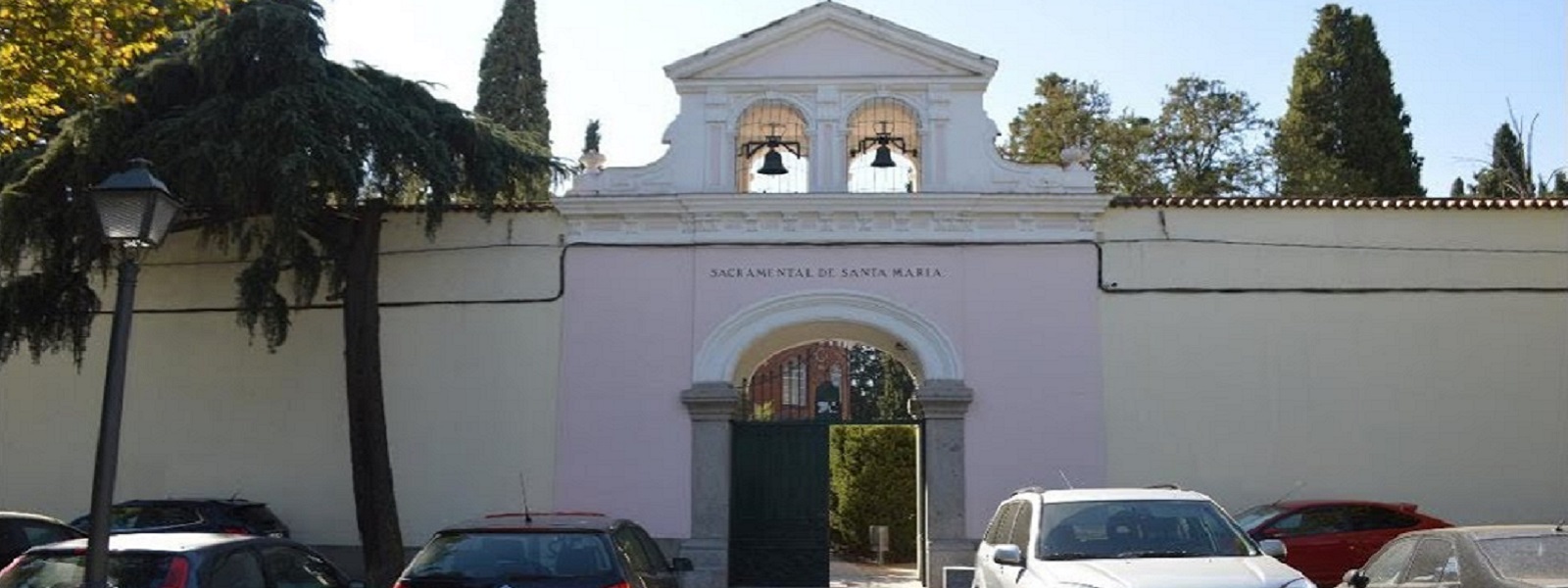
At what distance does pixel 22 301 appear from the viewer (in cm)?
1833

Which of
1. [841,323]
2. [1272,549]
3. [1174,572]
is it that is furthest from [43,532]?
[1272,549]

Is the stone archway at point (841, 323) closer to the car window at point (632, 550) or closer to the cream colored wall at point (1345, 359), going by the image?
the cream colored wall at point (1345, 359)

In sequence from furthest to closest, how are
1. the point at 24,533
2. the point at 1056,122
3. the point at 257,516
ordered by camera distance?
the point at 1056,122 → the point at 257,516 → the point at 24,533

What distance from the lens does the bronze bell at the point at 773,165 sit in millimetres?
19422

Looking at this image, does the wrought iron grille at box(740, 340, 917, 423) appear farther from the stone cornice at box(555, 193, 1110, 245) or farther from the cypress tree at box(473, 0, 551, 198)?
the cypress tree at box(473, 0, 551, 198)

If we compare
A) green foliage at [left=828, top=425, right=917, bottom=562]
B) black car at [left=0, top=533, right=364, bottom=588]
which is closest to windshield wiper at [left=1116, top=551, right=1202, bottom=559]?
black car at [left=0, top=533, right=364, bottom=588]

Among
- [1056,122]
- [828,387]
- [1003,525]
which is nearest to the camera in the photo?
[1003,525]

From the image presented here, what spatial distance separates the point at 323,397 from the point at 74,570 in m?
10.1

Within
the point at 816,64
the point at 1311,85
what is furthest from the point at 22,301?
the point at 1311,85

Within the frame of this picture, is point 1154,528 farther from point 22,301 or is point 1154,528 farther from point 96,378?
point 96,378

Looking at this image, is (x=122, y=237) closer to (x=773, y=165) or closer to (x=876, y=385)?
(x=773, y=165)

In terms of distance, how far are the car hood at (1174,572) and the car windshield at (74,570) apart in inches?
225

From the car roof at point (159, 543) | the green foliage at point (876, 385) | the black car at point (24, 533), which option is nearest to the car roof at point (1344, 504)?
the car roof at point (159, 543)

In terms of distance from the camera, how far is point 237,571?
9750mm
